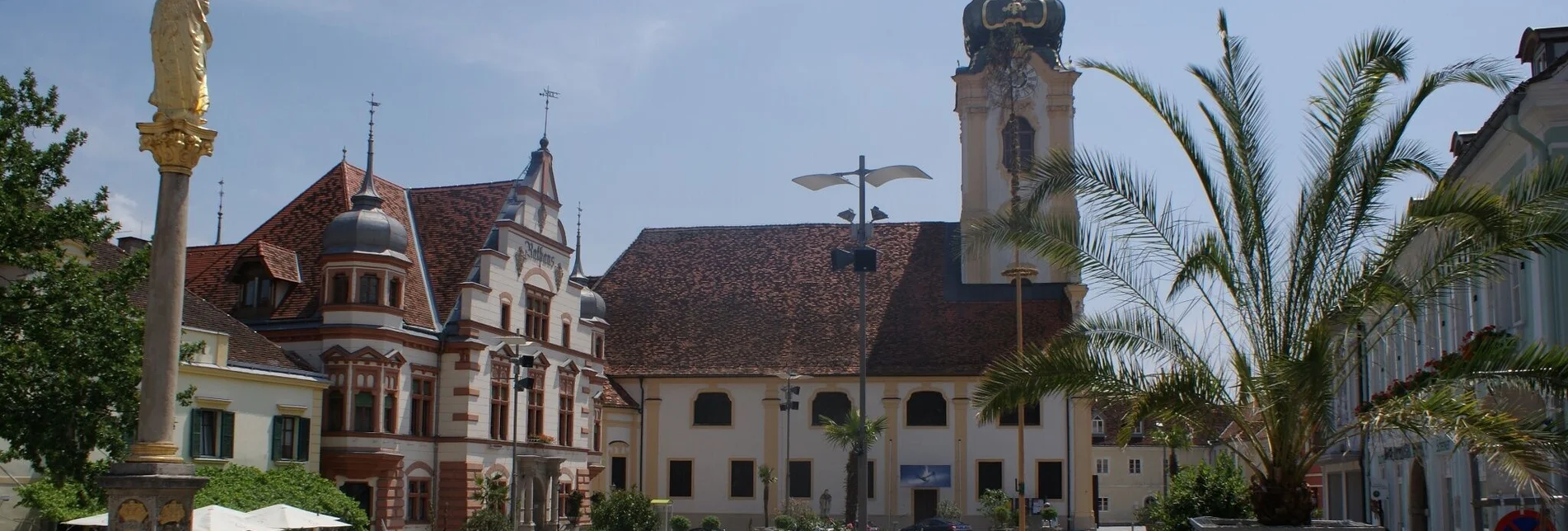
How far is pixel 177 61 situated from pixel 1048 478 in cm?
4619

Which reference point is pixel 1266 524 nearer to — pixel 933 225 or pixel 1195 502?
pixel 1195 502

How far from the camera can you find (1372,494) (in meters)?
36.4

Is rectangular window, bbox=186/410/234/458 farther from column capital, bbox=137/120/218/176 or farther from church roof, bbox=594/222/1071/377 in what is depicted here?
church roof, bbox=594/222/1071/377

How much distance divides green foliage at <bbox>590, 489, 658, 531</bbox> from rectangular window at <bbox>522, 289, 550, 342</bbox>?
5.68 meters

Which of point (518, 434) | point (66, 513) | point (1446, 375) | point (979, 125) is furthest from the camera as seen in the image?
point (979, 125)

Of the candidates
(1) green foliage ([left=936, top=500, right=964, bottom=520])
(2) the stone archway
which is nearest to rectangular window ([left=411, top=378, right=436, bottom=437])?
(1) green foliage ([left=936, top=500, right=964, bottom=520])

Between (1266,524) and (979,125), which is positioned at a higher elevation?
(979,125)

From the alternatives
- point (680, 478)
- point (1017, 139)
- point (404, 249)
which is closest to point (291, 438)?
point (404, 249)

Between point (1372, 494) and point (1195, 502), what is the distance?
7.36 metres

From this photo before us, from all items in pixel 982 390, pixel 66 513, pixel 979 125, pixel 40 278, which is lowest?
pixel 66 513

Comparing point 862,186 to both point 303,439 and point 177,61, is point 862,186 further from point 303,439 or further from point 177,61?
point 303,439

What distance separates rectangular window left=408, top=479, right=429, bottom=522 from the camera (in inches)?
1658

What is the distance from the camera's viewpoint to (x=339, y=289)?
40.6 metres

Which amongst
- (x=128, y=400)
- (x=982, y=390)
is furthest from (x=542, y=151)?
(x=982, y=390)
